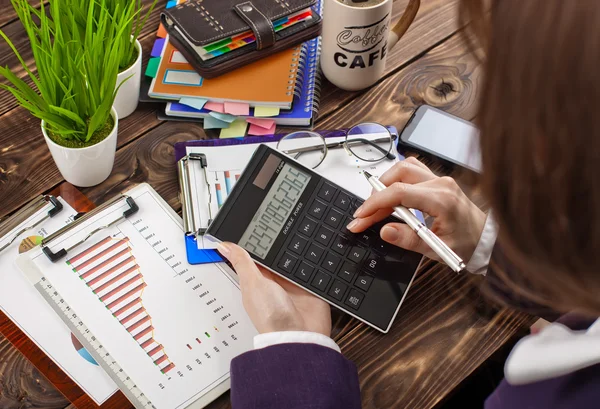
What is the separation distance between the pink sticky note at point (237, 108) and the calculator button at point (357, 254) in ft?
0.87

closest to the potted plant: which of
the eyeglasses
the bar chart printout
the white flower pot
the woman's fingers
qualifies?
the white flower pot

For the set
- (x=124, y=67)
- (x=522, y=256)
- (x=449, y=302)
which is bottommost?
(x=449, y=302)

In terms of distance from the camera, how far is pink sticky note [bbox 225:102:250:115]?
0.81m

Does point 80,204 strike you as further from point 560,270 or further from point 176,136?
point 560,270

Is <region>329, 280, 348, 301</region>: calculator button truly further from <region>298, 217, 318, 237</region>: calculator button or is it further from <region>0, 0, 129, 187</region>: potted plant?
<region>0, 0, 129, 187</region>: potted plant

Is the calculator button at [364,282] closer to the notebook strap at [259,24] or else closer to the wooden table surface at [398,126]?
the wooden table surface at [398,126]

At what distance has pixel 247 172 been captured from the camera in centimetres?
71

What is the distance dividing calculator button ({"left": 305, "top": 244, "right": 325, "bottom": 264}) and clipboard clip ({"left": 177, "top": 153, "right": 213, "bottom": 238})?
130 millimetres

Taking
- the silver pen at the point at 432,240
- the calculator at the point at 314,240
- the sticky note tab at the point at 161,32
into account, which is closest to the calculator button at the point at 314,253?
the calculator at the point at 314,240

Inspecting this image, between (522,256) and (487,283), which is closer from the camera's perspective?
(522,256)

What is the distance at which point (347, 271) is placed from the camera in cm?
67

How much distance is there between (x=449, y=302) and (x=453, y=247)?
68mm

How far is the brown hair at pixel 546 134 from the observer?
328 mm

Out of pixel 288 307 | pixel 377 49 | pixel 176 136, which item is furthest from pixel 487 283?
pixel 176 136
